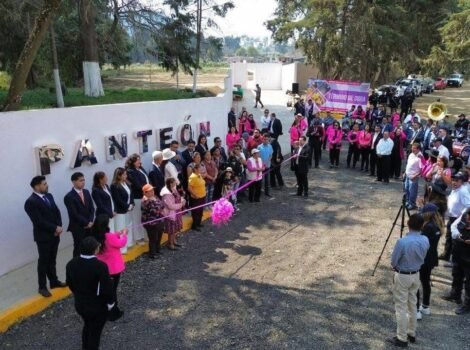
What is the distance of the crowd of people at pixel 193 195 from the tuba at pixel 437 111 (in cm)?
40

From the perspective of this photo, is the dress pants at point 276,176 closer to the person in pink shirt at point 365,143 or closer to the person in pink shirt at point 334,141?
the person in pink shirt at point 334,141

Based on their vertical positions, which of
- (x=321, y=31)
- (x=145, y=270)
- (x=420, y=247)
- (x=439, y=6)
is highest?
(x=439, y=6)

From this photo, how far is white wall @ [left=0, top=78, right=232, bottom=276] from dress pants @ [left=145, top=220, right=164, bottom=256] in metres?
1.59

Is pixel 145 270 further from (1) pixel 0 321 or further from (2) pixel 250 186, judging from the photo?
(2) pixel 250 186

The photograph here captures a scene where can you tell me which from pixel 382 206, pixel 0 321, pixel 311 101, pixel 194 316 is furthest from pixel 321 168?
pixel 0 321

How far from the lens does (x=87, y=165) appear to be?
8773 mm

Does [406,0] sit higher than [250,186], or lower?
higher

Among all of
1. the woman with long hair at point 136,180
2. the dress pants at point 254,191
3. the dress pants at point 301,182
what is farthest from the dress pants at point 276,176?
the woman with long hair at point 136,180

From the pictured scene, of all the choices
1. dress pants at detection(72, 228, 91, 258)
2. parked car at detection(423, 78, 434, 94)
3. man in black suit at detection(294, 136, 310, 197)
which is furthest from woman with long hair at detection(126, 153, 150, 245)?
parked car at detection(423, 78, 434, 94)

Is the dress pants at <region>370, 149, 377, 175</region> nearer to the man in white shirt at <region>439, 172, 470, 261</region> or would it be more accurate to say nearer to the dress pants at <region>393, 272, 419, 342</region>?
the man in white shirt at <region>439, 172, 470, 261</region>

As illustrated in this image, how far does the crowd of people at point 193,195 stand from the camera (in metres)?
5.96

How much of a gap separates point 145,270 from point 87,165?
2376 millimetres

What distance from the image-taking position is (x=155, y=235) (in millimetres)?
8375

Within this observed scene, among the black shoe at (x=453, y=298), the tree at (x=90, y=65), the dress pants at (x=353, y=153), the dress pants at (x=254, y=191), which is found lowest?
the black shoe at (x=453, y=298)
